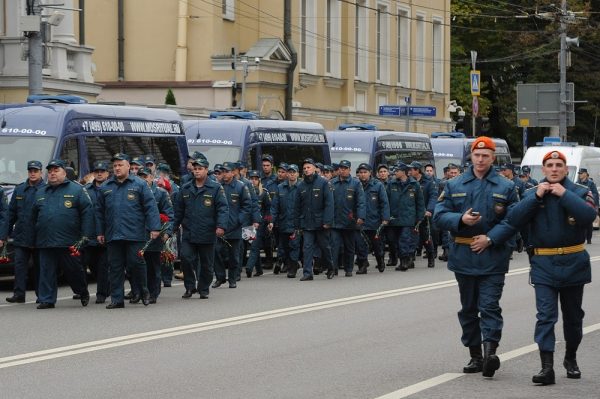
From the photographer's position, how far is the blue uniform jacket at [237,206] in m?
20.4

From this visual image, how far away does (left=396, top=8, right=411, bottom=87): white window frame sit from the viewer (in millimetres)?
57188

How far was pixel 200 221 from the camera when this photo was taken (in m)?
18.3

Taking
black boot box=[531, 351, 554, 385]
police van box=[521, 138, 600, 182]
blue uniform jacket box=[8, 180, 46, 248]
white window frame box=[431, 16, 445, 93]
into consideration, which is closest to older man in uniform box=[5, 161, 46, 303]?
blue uniform jacket box=[8, 180, 46, 248]

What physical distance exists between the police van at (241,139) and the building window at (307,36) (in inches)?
840

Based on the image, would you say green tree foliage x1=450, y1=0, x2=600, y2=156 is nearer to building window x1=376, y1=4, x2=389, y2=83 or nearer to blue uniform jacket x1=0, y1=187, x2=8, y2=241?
building window x1=376, y1=4, x2=389, y2=83

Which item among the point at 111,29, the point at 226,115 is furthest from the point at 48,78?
the point at 111,29

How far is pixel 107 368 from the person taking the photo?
37.9 feet

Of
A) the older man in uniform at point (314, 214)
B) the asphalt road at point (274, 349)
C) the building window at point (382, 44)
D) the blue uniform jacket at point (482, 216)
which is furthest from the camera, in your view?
the building window at point (382, 44)

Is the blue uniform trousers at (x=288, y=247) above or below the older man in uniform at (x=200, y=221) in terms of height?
below

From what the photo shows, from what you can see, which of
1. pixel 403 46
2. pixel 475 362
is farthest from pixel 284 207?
pixel 403 46

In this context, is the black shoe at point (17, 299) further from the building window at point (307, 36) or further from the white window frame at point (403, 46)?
the white window frame at point (403, 46)

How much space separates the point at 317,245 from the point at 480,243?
11.9 meters

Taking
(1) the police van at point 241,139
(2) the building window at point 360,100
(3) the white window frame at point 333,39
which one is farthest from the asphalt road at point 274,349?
(2) the building window at point 360,100

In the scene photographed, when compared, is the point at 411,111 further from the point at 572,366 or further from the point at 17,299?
the point at 572,366
